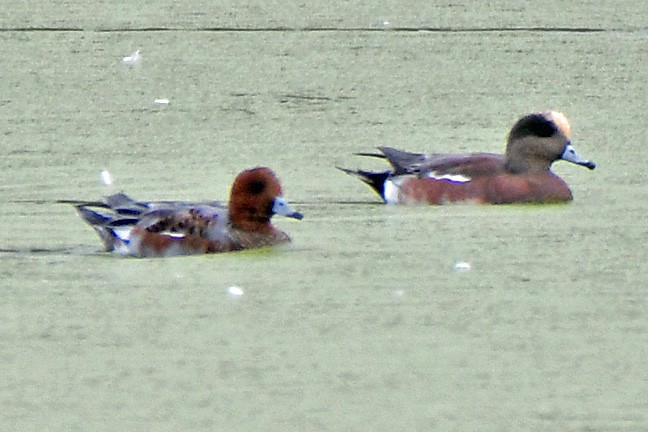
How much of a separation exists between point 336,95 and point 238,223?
2846 millimetres

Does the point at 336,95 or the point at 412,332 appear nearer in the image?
the point at 412,332

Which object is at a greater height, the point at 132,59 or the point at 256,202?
the point at 132,59

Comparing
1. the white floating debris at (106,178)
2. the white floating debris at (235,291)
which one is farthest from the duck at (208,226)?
the white floating debris at (106,178)

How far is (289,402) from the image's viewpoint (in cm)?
578

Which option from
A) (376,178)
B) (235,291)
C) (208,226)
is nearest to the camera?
(235,291)

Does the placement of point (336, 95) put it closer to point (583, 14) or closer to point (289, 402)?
point (583, 14)

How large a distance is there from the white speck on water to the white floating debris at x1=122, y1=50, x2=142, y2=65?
409 cm

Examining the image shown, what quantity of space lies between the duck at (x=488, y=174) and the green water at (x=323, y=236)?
83mm

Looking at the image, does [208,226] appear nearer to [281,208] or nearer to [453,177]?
[281,208]

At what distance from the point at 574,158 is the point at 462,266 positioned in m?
1.60

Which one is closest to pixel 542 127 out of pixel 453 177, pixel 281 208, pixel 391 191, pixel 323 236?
pixel 453 177

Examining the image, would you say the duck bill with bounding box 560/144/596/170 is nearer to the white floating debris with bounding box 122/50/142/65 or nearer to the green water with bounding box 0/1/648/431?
Result: the green water with bounding box 0/1/648/431

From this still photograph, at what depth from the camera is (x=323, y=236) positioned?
25.9 ft

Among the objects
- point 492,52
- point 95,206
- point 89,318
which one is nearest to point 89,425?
point 89,318
